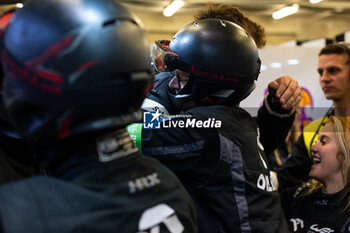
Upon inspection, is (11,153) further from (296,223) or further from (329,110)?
(329,110)

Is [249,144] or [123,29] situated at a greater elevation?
[123,29]

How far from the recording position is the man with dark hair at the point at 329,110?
253 centimetres

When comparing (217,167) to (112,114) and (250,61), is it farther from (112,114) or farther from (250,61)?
(112,114)

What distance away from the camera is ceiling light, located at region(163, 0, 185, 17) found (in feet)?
21.8

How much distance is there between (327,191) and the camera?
223cm

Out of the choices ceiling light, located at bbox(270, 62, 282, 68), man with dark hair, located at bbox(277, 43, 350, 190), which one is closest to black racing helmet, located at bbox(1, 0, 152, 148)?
man with dark hair, located at bbox(277, 43, 350, 190)

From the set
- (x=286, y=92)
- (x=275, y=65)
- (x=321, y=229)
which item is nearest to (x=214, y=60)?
(x=286, y=92)

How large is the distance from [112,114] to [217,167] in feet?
1.65

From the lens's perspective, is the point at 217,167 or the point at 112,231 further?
the point at 217,167

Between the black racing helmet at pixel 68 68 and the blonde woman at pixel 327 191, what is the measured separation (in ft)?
5.31

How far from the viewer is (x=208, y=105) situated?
1.35m

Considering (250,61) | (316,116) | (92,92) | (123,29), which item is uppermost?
(123,29)

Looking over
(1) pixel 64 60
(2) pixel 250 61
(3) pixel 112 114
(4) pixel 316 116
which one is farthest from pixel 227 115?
(4) pixel 316 116

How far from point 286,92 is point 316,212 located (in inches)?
35.9
